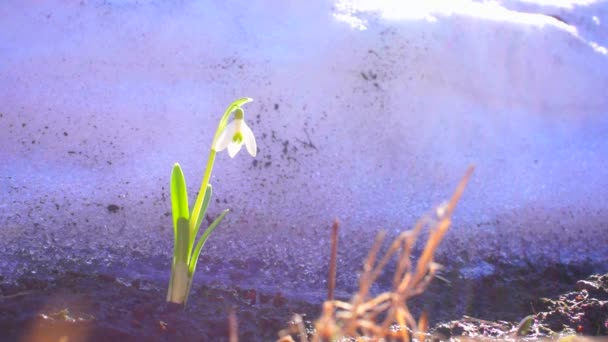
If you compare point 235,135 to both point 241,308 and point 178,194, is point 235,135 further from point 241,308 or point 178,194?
point 241,308

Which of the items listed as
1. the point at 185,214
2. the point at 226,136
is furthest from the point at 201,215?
the point at 226,136

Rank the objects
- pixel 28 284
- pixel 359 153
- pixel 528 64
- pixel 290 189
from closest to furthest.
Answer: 1. pixel 28 284
2. pixel 290 189
3. pixel 359 153
4. pixel 528 64

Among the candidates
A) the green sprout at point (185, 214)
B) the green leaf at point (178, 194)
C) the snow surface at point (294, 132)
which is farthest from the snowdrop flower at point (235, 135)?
the snow surface at point (294, 132)

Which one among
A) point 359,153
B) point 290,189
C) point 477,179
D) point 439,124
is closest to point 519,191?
point 477,179

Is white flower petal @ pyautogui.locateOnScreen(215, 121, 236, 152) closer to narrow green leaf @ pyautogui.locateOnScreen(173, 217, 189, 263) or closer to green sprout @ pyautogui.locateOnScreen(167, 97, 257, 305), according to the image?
green sprout @ pyautogui.locateOnScreen(167, 97, 257, 305)

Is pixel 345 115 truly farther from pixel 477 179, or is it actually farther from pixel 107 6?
pixel 107 6

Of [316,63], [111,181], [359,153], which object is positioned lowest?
[111,181]

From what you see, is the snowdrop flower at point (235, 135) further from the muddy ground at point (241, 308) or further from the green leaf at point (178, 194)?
the muddy ground at point (241, 308)
